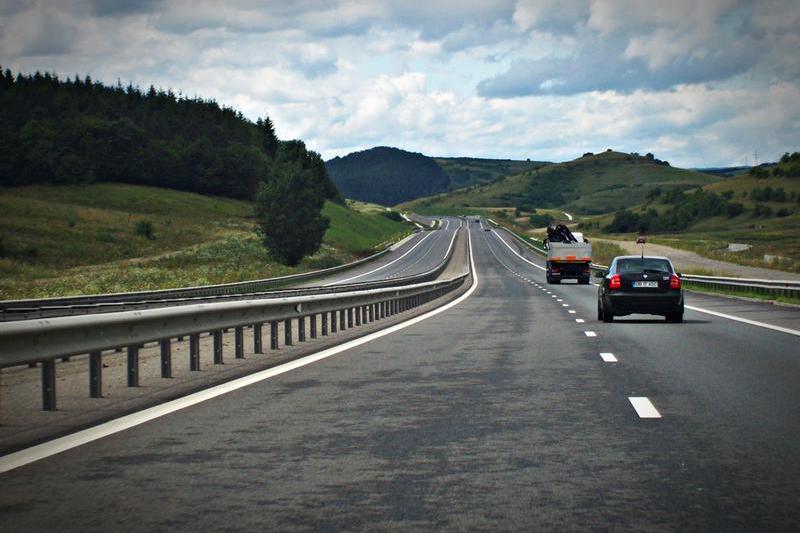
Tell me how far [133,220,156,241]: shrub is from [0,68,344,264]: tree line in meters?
13.8

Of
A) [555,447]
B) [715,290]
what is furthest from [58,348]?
[715,290]

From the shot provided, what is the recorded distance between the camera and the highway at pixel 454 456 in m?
6.24

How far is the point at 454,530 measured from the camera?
19.3ft

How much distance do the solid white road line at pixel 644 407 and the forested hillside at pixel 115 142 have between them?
129m

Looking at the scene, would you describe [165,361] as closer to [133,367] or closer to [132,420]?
[133,367]

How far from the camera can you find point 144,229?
4606 inches

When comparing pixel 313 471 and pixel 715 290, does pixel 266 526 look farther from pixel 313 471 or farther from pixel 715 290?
pixel 715 290

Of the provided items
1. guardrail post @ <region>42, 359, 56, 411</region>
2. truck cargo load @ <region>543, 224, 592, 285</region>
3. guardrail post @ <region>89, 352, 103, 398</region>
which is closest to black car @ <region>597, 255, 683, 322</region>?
guardrail post @ <region>89, 352, 103, 398</region>

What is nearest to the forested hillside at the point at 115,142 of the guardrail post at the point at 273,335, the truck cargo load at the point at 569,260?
the truck cargo load at the point at 569,260

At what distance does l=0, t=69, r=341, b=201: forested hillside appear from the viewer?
146 meters

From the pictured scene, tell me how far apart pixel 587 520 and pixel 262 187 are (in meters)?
109

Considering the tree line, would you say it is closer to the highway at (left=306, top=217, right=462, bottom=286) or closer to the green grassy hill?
the green grassy hill

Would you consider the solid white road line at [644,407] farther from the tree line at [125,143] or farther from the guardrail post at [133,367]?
the tree line at [125,143]

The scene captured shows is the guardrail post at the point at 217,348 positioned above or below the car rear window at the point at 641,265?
below
